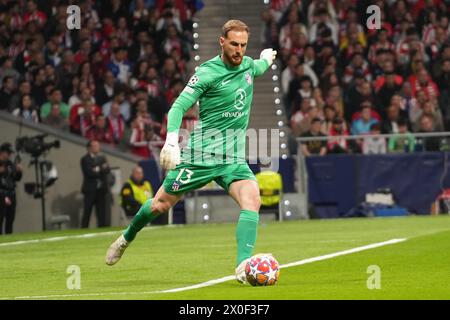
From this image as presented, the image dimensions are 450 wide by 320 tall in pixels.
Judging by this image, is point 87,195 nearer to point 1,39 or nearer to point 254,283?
point 1,39

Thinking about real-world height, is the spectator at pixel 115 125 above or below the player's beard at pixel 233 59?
above

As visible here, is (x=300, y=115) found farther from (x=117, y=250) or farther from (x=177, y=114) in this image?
(x=177, y=114)

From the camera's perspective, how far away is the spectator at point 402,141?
1089 inches

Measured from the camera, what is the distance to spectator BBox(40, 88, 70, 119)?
28891 millimetres

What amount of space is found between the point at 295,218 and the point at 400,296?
54.6 ft

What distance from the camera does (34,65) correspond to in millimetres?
31094

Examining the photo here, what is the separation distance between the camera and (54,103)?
29000mm

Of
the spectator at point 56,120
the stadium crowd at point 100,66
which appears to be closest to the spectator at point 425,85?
the stadium crowd at point 100,66

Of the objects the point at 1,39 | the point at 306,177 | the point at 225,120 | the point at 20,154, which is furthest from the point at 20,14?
the point at 225,120

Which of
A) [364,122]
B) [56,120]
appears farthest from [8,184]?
[364,122]

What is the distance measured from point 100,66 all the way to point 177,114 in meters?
19.5

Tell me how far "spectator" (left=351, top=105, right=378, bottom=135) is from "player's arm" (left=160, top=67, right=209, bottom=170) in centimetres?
1560

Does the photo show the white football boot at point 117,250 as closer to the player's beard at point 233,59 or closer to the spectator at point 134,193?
the player's beard at point 233,59

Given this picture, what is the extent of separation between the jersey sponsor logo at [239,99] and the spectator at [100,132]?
52.0ft
